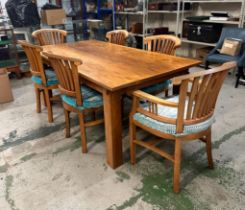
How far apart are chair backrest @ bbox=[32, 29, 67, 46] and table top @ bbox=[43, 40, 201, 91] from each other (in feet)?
2.21

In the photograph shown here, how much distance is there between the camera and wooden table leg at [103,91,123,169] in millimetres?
1695

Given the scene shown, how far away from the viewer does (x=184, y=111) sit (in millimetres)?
1485

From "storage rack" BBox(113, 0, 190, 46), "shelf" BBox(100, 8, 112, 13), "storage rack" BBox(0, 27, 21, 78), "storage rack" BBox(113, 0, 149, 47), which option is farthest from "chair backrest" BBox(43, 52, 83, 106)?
"shelf" BBox(100, 8, 112, 13)

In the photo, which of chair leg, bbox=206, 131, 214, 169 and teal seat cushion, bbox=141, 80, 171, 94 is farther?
teal seat cushion, bbox=141, 80, 171, 94

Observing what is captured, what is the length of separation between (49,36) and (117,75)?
202cm

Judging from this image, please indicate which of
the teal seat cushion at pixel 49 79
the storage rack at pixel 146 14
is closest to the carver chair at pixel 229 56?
the storage rack at pixel 146 14

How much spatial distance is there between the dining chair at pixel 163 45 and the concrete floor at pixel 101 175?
0.58m

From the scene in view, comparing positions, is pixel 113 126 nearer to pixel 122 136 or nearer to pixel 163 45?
pixel 122 136

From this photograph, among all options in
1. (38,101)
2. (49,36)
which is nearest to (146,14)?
(49,36)

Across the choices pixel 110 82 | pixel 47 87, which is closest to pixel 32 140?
pixel 47 87

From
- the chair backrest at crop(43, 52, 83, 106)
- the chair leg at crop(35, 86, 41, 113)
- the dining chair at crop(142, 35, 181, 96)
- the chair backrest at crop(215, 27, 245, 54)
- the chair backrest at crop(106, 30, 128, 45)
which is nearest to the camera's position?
the chair backrest at crop(43, 52, 83, 106)

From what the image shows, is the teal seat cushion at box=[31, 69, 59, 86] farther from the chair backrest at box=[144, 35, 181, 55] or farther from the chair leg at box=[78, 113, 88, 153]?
the chair backrest at box=[144, 35, 181, 55]

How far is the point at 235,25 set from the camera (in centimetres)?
394

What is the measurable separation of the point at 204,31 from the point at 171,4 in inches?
35.3
